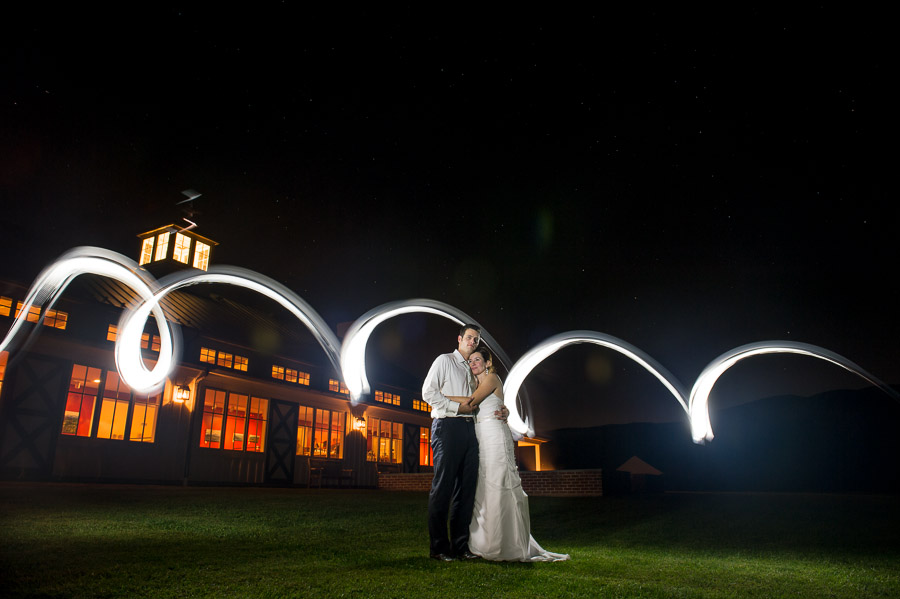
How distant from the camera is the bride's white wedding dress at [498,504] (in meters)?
4.96

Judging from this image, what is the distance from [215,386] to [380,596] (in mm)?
22787

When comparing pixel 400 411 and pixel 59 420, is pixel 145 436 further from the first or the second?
pixel 400 411

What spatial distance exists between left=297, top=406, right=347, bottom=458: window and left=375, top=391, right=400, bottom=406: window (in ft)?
8.52

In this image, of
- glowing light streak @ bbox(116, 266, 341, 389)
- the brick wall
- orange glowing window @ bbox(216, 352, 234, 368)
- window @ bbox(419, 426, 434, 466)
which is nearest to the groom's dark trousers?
glowing light streak @ bbox(116, 266, 341, 389)

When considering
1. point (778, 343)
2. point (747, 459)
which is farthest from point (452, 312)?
point (747, 459)

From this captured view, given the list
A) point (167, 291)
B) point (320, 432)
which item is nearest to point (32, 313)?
point (167, 291)

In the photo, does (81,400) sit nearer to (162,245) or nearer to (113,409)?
(113,409)

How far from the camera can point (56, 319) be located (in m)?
19.7

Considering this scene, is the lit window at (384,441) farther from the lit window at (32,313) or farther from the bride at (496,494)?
the bride at (496,494)

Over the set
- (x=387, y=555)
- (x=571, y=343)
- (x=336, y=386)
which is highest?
(x=336, y=386)

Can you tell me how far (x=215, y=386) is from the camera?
79.5 feet

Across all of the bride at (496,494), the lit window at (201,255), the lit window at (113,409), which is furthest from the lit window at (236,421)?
the bride at (496,494)

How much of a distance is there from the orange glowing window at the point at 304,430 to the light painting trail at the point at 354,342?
11802 millimetres

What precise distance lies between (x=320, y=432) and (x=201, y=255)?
1107 cm
